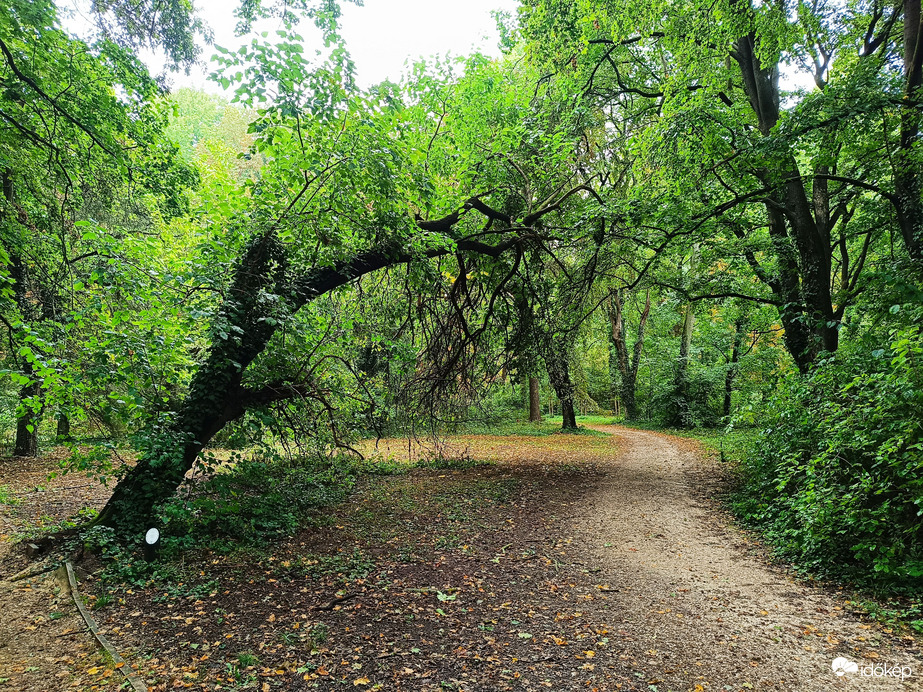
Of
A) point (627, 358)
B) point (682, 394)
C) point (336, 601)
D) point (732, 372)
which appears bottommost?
point (336, 601)

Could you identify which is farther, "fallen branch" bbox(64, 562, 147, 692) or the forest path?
the forest path

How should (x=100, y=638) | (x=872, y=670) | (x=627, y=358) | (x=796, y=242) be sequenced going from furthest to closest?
(x=627, y=358) → (x=796, y=242) → (x=100, y=638) → (x=872, y=670)

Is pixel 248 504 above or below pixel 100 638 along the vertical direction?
above

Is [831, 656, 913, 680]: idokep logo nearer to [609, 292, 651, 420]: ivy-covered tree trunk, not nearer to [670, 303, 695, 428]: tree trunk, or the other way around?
[609, 292, 651, 420]: ivy-covered tree trunk

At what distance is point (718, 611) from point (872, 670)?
117 centimetres

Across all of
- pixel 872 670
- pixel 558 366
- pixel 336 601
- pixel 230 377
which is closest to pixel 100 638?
pixel 336 601

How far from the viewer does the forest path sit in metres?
3.24

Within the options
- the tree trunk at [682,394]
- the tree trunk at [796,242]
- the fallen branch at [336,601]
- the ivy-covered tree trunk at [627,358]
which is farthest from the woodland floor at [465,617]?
the ivy-covered tree trunk at [627,358]

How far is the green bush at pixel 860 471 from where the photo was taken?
4.14 metres

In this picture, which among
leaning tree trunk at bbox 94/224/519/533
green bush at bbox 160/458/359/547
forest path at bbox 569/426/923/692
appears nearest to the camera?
forest path at bbox 569/426/923/692

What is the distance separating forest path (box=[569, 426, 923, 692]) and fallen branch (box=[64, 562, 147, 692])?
3771 mm

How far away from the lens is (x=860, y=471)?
4.66 m

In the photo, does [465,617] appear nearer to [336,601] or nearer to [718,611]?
[336,601]

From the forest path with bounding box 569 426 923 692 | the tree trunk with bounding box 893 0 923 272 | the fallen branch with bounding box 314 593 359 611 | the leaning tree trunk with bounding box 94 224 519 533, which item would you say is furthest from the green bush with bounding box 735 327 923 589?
the leaning tree trunk with bounding box 94 224 519 533
